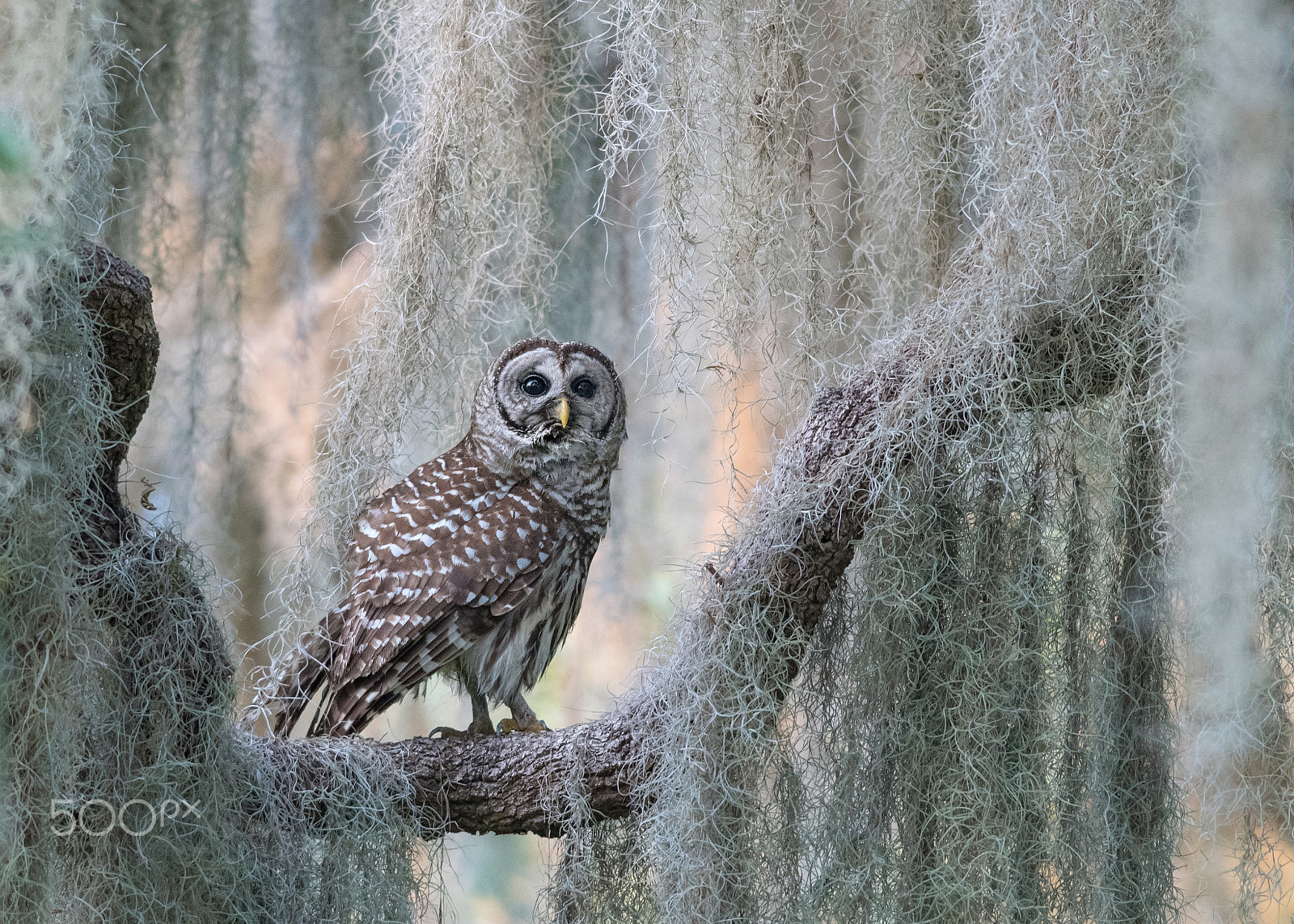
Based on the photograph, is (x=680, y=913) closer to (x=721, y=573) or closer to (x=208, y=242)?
(x=721, y=573)

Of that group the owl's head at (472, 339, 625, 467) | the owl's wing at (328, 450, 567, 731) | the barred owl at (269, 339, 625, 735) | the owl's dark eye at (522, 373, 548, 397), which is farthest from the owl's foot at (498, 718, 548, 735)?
the owl's dark eye at (522, 373, 548, 397)

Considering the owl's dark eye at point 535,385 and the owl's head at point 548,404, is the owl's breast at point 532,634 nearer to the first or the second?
the owl's head at point 548,404

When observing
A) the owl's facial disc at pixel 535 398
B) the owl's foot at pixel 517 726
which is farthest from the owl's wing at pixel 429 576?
the owl's foot at pixel 517 726

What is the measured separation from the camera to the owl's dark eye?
2043 millimetres

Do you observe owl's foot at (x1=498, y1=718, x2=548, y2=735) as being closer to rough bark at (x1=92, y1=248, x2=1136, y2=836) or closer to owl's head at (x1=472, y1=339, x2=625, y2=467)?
rough bark at (x1=92, y1=248, x2=1136, y2=836)

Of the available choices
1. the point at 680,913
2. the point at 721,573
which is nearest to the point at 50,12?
the point at 721,573

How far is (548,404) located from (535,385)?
47 mm

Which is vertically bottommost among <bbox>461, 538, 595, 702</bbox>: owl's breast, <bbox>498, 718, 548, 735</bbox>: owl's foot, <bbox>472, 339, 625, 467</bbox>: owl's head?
<bbox>498, 718, 548, 735</bbox>: owl's foot

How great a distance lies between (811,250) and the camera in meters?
1.68

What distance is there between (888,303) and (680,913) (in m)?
1.13

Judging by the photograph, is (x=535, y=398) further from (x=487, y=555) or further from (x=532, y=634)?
(x=532, y=634)

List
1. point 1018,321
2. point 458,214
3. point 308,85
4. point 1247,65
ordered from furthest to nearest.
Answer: point 308,85 → point 458,214 → point 1018,321 → point 1247,65

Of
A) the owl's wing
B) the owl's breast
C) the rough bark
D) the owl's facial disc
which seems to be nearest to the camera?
the rough bark

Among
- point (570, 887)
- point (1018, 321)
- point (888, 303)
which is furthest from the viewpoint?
point (888, 303)
